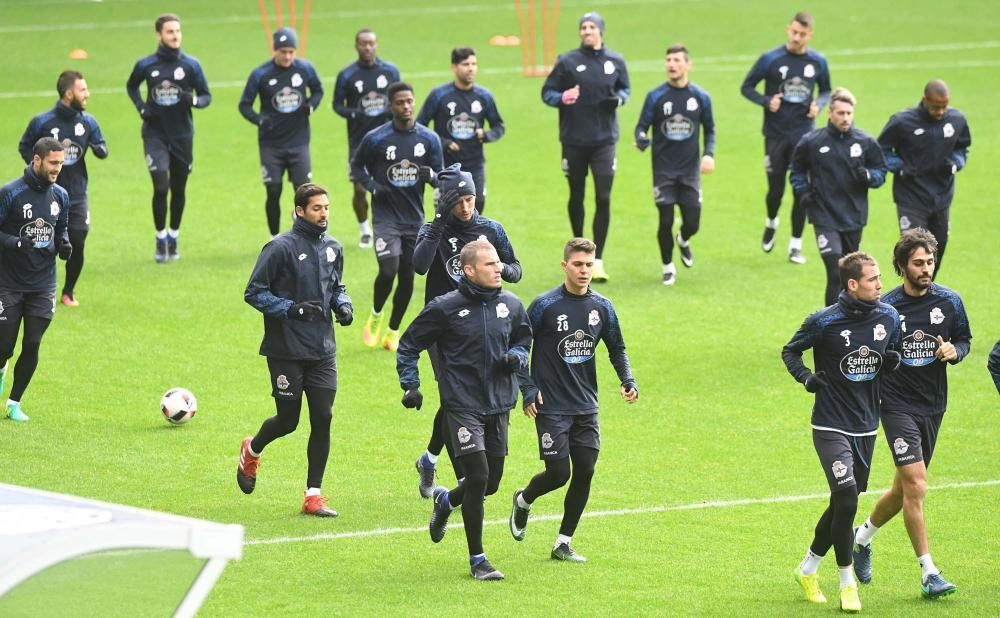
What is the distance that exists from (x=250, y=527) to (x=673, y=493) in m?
3.16

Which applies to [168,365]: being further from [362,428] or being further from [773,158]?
[773,158]

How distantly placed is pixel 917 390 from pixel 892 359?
1.57ft

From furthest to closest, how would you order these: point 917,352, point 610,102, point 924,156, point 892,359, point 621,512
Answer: point 610,102
point 924,156
point 621,512
point 917,352
point 892,359

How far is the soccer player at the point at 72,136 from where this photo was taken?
55.2ft

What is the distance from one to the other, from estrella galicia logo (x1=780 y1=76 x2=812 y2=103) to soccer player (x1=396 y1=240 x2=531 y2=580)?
10055 millimetres

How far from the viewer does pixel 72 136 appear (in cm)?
1688

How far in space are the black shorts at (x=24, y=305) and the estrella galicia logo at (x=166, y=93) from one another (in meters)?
5.93

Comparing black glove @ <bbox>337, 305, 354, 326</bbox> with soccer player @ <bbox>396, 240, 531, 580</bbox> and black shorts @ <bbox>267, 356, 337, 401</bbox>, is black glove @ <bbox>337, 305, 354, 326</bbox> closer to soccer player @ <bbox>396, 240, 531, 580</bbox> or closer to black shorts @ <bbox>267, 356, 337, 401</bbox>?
black shorts @ <bbox>267, 356, 337, 401</bbox>

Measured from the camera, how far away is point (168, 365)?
16.0 m

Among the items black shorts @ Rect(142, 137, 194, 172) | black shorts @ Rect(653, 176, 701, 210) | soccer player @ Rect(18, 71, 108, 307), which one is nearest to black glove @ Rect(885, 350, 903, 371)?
black shorts @ Rect(653, 176, 701, 210)

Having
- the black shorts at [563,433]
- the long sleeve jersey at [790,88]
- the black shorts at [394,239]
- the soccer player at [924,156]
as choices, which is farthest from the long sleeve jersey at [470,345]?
the long sleeve jersey at [790,88]

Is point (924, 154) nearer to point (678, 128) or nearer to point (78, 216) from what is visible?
point (678, 128)

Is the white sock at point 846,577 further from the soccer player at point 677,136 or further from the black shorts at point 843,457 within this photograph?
the soccer player at point 677,136

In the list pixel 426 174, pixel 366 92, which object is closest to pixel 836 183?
pixel 426 174
